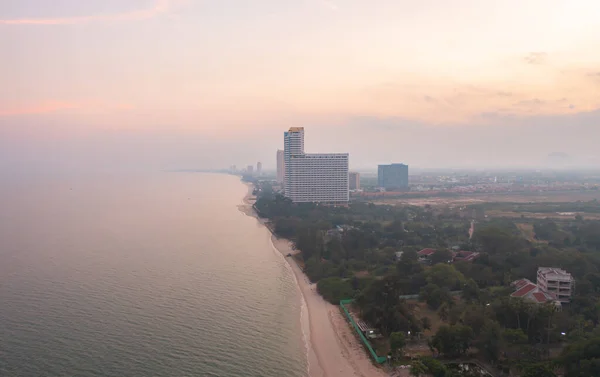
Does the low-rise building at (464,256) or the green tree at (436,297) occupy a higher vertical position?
the low-rise building at (464,256)

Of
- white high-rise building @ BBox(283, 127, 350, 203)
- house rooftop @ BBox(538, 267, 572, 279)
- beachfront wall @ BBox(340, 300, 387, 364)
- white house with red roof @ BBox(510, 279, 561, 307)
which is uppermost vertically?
white high-rise building @ BBox(283, 127, 350, 203)

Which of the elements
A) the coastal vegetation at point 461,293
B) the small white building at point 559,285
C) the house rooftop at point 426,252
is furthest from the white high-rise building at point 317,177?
the small white building at point 559,285

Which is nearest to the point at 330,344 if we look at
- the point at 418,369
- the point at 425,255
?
the point at 418,369

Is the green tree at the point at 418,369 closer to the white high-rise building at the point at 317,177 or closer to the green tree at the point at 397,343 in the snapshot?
the green tree at the point at 397,343

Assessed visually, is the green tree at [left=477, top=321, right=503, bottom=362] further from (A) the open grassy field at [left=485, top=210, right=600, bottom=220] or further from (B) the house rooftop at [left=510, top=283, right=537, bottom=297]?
(A) the open grassy field at [left=485, top=210, right=600, bottom=220]

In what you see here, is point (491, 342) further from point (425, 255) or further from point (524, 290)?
point (425, 255)

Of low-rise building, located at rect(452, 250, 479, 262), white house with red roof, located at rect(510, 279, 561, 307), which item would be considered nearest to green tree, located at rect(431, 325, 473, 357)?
white house with red roof, located at rect(510, 279, 561, 307)

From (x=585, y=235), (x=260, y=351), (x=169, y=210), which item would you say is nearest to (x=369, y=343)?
(x=260, y=351)
